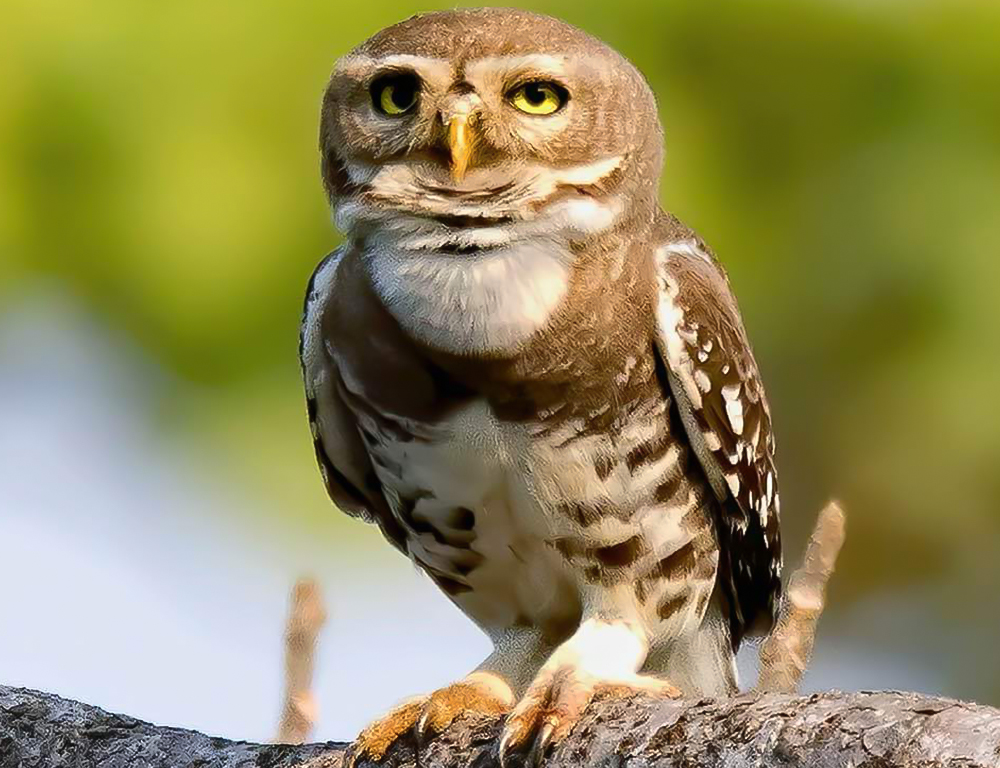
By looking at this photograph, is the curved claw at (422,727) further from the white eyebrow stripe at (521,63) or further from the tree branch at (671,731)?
the white eyebrow stripe at (521,63)

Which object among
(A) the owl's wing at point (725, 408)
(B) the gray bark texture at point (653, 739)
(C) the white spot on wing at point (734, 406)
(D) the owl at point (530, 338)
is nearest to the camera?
(B) the gray bark texture at point (653, 739)

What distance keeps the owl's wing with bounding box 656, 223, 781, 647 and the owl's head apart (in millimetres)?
183

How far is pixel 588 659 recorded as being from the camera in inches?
128

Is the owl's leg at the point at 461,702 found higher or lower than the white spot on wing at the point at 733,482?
lower

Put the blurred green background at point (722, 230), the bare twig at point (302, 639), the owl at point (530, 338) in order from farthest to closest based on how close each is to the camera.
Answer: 1. the blurred green background at point (722, 230)
2. the owl at point (530, 338)
3. the bare twig at point (302, 639)

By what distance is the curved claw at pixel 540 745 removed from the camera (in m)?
2.89

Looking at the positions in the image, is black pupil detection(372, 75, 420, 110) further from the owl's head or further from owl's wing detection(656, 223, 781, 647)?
owl's wing detection(656, 223, 781, 647)

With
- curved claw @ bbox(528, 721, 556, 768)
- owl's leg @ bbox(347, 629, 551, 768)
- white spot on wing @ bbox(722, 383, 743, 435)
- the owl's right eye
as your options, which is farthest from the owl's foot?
the owl's right eye

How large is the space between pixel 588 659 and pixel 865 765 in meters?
0.95

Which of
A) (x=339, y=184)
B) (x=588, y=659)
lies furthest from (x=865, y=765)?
(x=339, y=184)

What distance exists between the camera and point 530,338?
10.3ft

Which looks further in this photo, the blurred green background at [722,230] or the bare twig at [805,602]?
the blurred green background at [722,230]

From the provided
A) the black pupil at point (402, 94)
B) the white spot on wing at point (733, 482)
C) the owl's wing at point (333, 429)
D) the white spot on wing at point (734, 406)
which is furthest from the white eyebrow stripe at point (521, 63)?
the white spot on wing at point (733, 482)

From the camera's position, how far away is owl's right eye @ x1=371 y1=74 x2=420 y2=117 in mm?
3166
